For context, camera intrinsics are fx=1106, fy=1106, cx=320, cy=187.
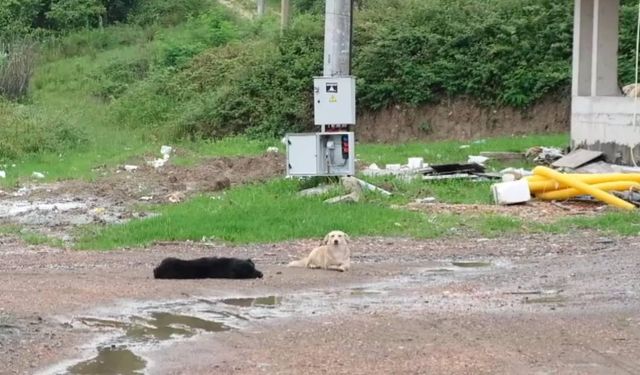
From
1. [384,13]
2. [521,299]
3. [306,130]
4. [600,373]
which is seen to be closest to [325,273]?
[521,299]

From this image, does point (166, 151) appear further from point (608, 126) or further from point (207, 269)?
point (207, 269)

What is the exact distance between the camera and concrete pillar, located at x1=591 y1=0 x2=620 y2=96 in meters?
24.7

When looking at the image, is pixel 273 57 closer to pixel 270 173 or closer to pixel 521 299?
pixel 270 173

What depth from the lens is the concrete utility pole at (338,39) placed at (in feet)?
68.0

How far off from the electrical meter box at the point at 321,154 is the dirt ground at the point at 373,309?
469 cm

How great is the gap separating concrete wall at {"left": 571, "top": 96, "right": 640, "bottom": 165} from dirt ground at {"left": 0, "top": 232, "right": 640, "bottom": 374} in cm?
795

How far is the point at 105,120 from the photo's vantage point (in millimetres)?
38719

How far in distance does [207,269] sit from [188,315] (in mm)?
2320

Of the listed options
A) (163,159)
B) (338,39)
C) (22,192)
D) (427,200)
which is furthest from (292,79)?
(427,200)

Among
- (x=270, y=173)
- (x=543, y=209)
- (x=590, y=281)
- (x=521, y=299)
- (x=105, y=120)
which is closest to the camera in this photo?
(x=521, y=299)

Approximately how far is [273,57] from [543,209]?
797 inches

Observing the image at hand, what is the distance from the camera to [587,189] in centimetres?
1881

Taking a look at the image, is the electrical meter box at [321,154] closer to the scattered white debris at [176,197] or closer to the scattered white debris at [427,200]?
the scattered white debris at [427,200]

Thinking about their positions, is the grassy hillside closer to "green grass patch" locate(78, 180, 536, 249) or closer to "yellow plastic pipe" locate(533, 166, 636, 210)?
"green grass patch" locate(78, 180, 536, 249)
